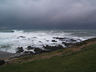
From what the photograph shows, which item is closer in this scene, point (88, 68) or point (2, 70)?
point (88, 68)

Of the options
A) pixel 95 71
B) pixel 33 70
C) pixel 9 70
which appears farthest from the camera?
pixel 9 70

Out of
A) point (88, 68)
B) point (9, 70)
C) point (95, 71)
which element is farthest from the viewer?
point (9, 70)

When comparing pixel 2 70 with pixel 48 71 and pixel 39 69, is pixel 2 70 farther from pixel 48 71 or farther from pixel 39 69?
pixel 48 71

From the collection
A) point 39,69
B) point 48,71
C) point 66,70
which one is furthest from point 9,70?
point 66,70

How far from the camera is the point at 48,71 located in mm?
9164

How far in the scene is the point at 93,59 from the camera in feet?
34.7

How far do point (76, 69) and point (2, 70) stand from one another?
5025 millimetres

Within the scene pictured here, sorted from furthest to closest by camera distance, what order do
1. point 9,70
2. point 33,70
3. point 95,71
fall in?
point 9,70
point 33,70
point 95,71

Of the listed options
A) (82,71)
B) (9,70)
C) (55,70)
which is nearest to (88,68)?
(82,71)

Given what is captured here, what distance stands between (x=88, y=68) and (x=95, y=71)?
2.41ft

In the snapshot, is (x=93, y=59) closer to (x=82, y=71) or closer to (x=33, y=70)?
(x=82, y=71)

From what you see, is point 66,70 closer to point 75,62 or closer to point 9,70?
point 75,62

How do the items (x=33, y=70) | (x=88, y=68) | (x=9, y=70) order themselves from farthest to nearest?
(x=9, y=70), (x=33, y=70), (x=88, y=68)

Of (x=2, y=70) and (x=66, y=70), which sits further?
(x=2, y=70)
